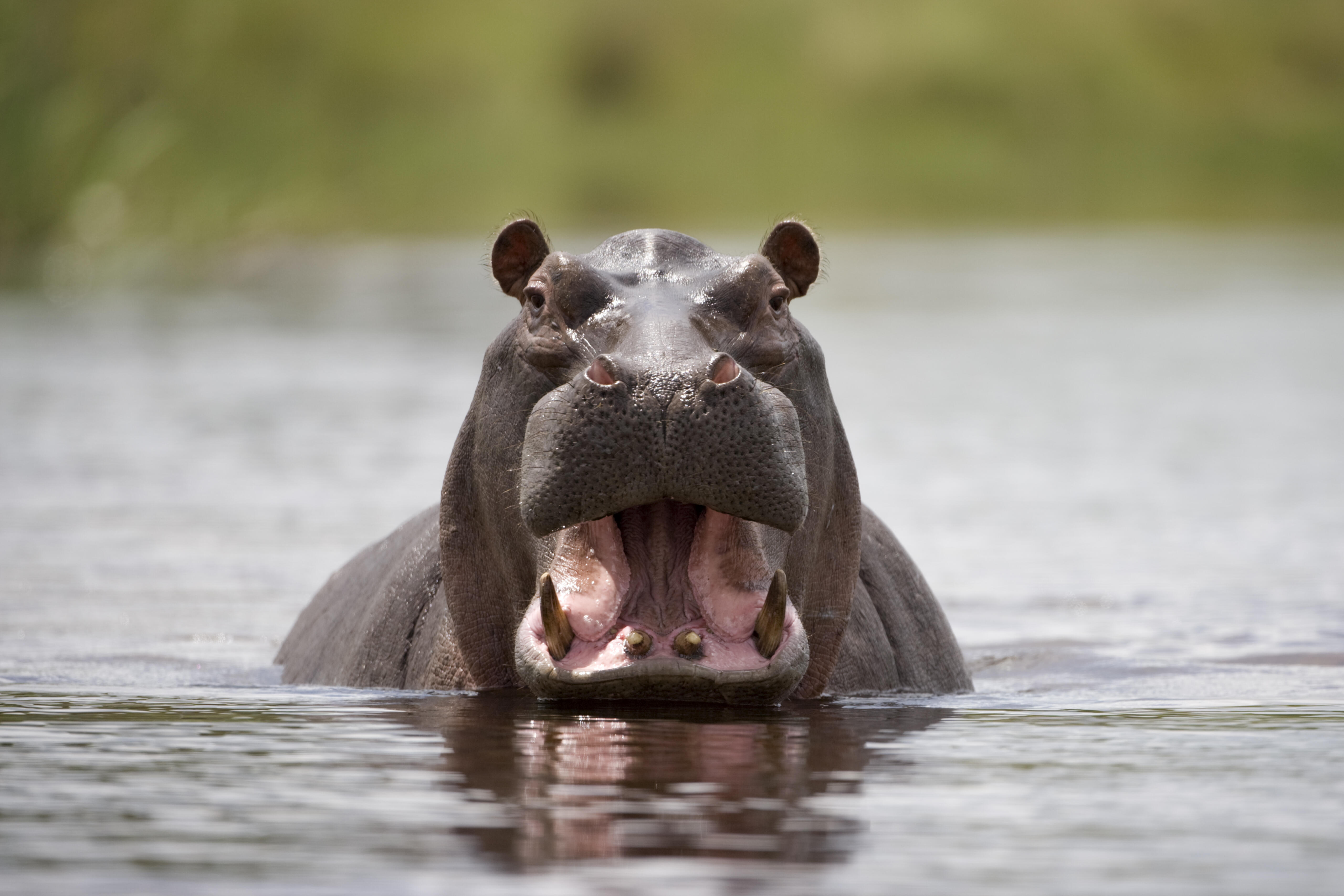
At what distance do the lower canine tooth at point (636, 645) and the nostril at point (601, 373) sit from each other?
547 millimetres

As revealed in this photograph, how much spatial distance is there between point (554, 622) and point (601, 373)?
546mm

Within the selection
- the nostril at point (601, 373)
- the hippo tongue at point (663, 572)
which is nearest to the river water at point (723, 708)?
the hippo tongue at point (663, 572)

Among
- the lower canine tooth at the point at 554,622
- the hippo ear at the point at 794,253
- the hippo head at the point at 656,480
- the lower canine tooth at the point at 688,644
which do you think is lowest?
the lower canine tooth at the point at 688,644

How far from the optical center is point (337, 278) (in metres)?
45.8

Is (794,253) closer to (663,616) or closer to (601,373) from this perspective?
(601,373)

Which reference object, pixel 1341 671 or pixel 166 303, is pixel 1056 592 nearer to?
pixel 1341 671

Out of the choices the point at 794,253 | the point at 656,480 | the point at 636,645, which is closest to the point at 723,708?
the point at 636,645

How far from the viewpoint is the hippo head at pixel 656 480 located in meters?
5.17

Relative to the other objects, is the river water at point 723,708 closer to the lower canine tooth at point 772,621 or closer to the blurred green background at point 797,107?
the lower canine tooth at point 772,621

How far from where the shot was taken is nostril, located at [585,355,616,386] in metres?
5.21

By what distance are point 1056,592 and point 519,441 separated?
497 centimetres

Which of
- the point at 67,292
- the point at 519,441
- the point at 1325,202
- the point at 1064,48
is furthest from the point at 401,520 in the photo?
the point at 1064,48

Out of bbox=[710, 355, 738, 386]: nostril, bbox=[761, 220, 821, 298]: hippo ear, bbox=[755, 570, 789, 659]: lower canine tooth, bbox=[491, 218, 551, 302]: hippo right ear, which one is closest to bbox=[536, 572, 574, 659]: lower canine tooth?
bbox=[755, 570, 789, 659]: lower canine tooth

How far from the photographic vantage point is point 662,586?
5371mm
